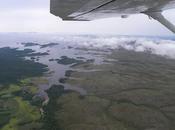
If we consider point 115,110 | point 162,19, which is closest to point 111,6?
point 162,19

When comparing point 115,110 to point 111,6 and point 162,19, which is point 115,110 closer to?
point 162,19

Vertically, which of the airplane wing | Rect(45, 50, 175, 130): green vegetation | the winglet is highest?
the airplane wing

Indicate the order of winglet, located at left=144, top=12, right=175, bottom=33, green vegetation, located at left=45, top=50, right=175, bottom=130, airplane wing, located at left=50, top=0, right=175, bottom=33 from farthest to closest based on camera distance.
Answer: green vegetation, located at left=45, top=50, right=175, bottom=130 → winglet, located at left=144, top=12, right=175, bottom=33 → airplane wing, located at left=50, top=0, right=175, bottom=33

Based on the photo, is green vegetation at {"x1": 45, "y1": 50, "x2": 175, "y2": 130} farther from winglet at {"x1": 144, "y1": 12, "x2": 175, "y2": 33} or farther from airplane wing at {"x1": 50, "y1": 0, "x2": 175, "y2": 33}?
airplane wing at {"x1": 50, "y1": 0, "x2": 175, "y2": 33}

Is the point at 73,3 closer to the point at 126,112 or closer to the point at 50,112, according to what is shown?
the point at 50,112

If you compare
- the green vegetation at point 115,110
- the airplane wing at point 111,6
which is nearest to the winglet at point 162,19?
the airplane wing at point 111,6

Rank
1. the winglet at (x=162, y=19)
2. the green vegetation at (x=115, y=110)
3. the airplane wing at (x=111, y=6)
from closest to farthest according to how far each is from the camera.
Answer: the airplane wing at (x=111, y=6)
the winglet at (x=162, y=19)
the green vegetation at (x=115, y=110)

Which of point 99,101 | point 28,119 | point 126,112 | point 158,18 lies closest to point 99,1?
point 158,18

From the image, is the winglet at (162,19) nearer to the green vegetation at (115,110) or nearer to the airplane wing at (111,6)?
the airplane wing at (111,6)

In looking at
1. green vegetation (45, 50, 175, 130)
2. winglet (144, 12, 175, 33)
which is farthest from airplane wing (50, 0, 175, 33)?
green vegetation (45, 50, 175, 130)

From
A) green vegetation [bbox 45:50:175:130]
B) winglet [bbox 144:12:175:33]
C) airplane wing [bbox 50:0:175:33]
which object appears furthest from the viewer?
green vegetation [bbox 45:50:175:130]

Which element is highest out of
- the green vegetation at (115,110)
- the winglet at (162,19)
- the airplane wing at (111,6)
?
the airplane wing at (111,6)
